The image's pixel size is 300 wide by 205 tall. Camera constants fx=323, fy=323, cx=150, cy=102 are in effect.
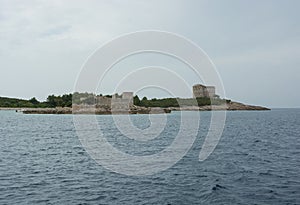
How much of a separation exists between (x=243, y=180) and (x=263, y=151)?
19.4m

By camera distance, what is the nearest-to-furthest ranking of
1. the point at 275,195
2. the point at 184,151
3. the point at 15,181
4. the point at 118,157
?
the point at 275,195 < the point at 15,181 < the point at 118,157 < the point at 184,151

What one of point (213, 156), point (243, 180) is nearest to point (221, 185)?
point (243, 180)

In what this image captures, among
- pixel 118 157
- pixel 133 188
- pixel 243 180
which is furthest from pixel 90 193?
pixel 118 157

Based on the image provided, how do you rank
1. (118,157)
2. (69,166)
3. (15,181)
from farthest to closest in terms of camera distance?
1. (118,157)
2. (69,166)
3. (15,181)

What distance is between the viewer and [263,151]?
149 feet

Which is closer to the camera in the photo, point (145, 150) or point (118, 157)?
point (118, 157)

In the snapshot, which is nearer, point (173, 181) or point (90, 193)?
point (90, 193)

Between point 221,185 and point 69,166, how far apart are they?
16473mm

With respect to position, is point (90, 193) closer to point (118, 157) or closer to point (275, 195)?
point (275, 195)

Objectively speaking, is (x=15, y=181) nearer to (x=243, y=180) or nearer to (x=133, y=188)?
(x=133, y=188)

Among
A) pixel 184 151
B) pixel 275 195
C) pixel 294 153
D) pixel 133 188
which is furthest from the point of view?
pixel 184 151

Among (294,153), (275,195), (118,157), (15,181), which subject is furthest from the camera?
(294,153)

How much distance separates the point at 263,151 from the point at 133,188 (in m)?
26.5

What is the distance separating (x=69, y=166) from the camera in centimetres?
3422
